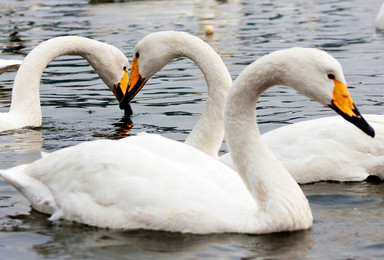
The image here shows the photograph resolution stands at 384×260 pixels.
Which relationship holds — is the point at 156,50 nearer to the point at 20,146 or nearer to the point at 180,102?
the point at 20,146

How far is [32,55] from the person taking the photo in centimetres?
1212

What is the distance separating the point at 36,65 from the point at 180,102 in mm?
2374

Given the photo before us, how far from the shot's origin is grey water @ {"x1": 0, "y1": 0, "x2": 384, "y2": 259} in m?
6.43

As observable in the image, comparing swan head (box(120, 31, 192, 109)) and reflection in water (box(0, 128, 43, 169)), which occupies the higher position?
swan head (box(120, 31, 192, 109))

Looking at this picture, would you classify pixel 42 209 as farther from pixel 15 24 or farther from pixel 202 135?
pixel 15 24

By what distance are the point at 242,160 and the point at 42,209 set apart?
178cm

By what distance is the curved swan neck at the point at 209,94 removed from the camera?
906 centimetres

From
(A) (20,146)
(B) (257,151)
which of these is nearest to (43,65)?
(A) (20,146)

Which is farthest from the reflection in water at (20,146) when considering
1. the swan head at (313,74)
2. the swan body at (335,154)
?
the swan head at (313,74)

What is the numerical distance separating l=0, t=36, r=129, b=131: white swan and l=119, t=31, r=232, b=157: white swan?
2.02m

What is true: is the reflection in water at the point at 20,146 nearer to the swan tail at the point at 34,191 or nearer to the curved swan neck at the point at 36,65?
the curved swan neck at the point at 36,65

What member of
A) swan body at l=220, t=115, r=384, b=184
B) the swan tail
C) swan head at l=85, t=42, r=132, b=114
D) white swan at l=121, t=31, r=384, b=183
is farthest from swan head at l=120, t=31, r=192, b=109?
the swan tail

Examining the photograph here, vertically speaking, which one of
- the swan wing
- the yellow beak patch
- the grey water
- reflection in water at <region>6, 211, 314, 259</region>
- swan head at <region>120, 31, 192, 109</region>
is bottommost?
the grey water

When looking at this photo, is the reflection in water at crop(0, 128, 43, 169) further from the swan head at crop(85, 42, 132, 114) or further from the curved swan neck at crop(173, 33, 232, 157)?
the curved swan neck at crop(173, 33, 232, 157)
